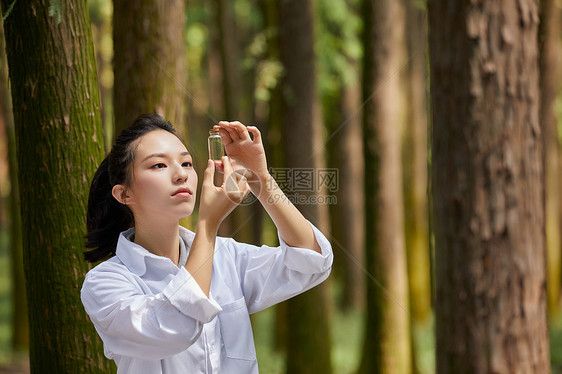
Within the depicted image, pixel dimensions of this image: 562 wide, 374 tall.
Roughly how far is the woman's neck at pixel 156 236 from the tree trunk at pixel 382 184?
5.66 m

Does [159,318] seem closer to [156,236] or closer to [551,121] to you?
[156,236]

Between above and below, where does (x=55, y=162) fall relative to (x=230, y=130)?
below

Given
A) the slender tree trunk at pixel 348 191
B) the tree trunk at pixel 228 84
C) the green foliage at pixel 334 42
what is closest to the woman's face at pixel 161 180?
the tree trunk at pixel 228 84

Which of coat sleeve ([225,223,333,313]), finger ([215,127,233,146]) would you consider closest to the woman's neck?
coat sleeve ([225,223,333,313])

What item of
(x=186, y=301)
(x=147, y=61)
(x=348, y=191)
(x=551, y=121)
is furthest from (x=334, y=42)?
(x=186, y=301)

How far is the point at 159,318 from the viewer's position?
7.36ft

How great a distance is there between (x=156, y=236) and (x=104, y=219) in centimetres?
30

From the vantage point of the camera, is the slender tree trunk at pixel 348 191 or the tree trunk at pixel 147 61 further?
the slender tree trunk at pixel 348 191

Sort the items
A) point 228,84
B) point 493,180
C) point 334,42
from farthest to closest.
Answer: point 334,42, point 228,84, point 493,180

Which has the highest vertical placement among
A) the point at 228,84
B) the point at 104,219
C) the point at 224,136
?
the point at 228,84

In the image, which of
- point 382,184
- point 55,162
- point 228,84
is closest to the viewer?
point 55,162

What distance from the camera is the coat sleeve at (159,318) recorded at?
2.23 m

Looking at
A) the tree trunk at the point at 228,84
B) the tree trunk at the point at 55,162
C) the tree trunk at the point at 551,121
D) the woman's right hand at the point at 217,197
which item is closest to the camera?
the woman's right hand at the point at 217,197

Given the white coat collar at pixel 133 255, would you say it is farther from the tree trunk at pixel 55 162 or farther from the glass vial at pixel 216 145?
the tree trunk at pixel 55 162
